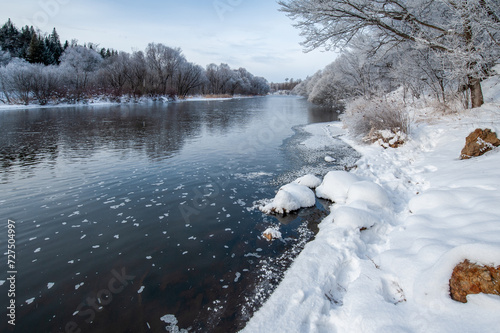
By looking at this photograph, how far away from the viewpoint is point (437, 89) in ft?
50.5

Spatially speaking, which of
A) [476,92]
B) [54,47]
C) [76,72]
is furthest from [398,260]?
[54,47]

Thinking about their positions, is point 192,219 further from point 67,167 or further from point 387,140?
point 387,140

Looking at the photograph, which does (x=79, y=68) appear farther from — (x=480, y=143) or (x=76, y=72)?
(x=480, y=143)

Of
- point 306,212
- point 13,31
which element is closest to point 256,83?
point 13,31

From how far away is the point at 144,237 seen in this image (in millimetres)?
5484

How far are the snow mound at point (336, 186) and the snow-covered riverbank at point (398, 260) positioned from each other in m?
0.12

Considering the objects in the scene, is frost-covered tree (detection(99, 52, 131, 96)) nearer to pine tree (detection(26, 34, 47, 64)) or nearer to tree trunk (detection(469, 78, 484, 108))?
pine tree (detection(26, 34, 47, 64))

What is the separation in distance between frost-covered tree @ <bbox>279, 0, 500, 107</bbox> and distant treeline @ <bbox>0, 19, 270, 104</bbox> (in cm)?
4258

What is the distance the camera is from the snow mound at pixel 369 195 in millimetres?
5934

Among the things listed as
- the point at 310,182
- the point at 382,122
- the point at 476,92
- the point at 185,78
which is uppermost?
the point at 185,78

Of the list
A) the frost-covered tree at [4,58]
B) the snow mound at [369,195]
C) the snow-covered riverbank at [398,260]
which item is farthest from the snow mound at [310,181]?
the frost-covered tree at [4,58]

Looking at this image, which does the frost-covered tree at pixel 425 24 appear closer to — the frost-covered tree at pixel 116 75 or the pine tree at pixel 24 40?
the frost-covered tree at pixel 116 75

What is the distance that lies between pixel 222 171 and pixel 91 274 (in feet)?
19.1

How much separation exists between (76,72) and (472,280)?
211 feet
